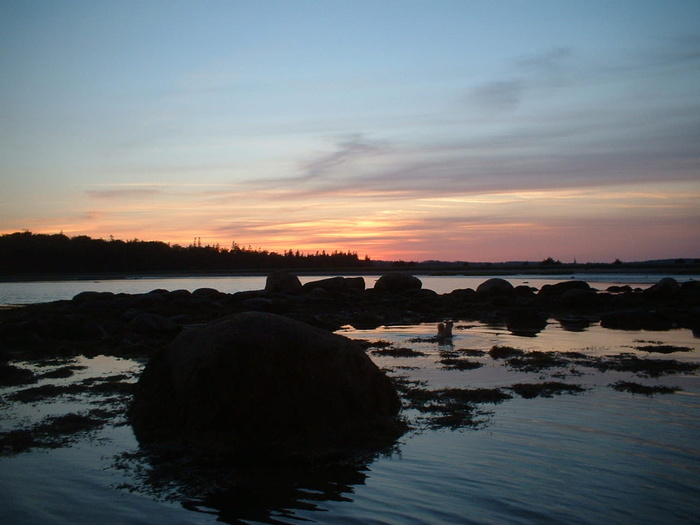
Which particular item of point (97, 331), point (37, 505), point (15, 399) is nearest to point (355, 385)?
point (37, 505)

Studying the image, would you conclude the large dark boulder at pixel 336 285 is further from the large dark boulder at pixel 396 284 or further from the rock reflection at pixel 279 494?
the rock reflection at pixel 279 494

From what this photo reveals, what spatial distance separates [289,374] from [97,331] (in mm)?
12494

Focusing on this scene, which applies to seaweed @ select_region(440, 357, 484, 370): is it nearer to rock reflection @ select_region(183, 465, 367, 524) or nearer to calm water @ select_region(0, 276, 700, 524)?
calm water @ select_region(0, 276, 700, 524)

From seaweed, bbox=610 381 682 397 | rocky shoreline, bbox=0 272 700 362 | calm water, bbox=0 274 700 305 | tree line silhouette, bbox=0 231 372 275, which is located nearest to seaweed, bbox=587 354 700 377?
seaweed, bbox=610 381 682 397

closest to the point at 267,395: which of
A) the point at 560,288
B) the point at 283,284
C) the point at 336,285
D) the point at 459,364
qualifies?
the point at 459,364

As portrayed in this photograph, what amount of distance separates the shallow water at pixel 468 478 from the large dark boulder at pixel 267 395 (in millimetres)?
539

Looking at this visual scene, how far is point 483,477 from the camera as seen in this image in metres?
5.52

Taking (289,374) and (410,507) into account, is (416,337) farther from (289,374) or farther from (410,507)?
(410,507)

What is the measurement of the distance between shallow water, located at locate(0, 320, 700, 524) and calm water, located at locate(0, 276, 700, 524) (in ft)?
0.05

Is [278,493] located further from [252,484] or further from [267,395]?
[267,395]

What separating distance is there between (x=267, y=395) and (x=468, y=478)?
2593 mm

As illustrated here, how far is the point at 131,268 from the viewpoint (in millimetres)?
94812

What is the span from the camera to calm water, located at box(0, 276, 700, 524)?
476cm

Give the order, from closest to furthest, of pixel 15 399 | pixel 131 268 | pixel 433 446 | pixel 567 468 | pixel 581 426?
pixel 567 468, pixel 433 446, pixel 581 426, pixel 15 399, pixel 131 268
